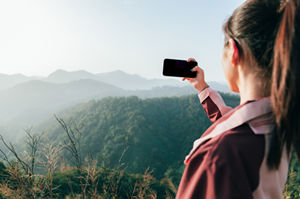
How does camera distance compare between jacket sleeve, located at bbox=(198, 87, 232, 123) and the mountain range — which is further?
the mountain range

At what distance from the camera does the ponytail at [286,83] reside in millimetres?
631

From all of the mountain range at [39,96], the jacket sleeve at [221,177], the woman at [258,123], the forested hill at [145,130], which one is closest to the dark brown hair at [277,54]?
the woman at [258,123]

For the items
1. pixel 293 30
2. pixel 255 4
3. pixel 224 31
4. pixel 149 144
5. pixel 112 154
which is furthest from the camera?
pixel 149 144

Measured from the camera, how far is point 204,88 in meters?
1.38

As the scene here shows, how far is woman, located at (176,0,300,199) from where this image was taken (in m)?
0.62

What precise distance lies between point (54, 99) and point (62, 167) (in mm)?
149063

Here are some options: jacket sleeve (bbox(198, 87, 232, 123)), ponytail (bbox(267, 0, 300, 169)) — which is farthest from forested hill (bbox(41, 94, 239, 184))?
ponytail (bbox(267, 0, 300, 169))

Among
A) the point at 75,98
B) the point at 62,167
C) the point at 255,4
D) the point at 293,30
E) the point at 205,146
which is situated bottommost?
the point at 75,98

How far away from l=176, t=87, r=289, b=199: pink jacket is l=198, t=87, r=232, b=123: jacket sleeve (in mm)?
609

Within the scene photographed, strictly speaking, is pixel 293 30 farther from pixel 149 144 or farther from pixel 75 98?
pixel 75 98

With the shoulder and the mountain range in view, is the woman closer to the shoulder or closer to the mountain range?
the shoulder

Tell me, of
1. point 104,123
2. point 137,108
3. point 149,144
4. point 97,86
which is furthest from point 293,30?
point 97,86

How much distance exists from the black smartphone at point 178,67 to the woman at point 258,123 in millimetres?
477

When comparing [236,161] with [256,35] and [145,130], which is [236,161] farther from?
[145,130]
